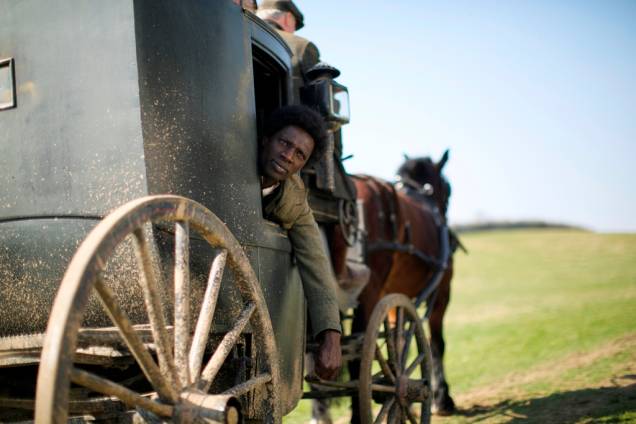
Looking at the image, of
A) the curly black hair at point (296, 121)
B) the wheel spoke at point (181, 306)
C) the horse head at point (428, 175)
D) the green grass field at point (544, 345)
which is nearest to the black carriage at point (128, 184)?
the wheel spoke at point (181, 306)

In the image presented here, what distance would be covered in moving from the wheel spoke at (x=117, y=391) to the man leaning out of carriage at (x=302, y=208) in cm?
141

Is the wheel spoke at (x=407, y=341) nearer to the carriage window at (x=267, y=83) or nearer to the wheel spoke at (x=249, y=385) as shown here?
the carriage window at (x=267, y=83)

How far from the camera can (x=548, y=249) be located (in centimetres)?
3391

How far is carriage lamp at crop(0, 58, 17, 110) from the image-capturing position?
2.58 meters

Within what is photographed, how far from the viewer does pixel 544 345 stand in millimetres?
9914

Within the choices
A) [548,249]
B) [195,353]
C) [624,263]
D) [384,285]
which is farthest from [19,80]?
[548,249]

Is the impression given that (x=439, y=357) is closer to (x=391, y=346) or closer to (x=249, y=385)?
(x=391, y=346)

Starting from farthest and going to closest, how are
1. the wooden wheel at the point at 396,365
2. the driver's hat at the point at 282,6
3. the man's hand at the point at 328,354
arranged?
the driver's hat at the point at 282,6, the wooden wheel at the point at 396,365, the man's hand at the point at 328,354

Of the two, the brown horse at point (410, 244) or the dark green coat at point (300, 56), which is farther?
the brown horse at point (410, 244)

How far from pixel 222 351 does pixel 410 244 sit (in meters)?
4.34

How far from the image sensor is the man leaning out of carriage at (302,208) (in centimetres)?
330

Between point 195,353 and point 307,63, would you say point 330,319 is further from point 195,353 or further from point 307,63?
point 307,63

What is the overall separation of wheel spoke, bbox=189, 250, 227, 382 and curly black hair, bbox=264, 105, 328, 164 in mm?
1165

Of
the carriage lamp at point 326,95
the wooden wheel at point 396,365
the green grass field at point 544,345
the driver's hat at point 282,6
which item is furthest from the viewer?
the green grass field at point 544,345
